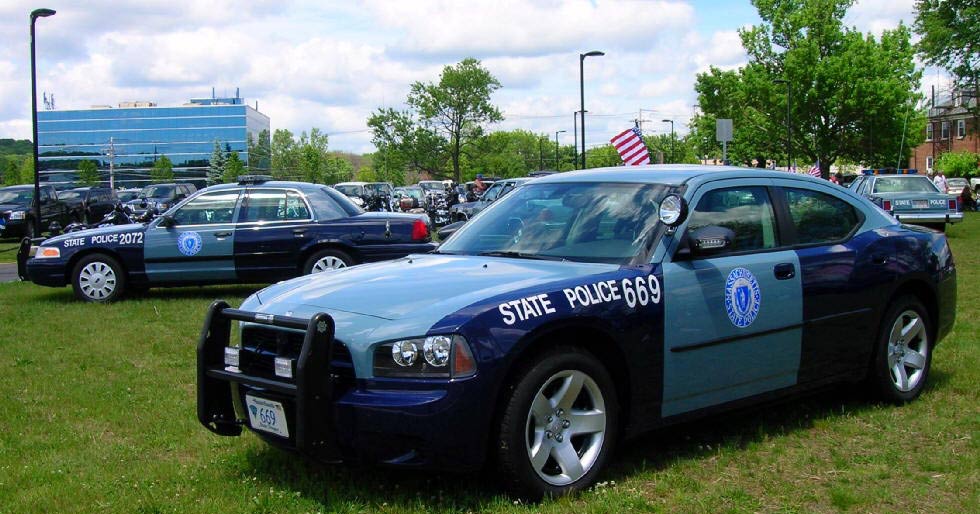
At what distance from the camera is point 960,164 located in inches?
2699

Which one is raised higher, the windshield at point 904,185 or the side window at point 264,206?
the windshield at point 904,185

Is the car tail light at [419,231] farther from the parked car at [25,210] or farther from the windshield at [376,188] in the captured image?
the windshield at [376,188]

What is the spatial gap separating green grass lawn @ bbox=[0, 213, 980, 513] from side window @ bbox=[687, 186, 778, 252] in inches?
42.2

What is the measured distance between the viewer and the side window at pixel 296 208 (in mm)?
12602

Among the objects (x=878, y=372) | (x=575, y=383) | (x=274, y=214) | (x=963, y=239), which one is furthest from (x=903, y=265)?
(x=963, y=239)

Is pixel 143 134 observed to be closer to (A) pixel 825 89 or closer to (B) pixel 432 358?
(A) pixel 825 89

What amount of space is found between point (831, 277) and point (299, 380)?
10.4 ft

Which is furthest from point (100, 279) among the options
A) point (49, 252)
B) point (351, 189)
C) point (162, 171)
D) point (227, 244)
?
point (162, 171)

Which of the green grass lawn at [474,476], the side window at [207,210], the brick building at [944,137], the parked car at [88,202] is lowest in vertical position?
the green grass lawn at [474,476]

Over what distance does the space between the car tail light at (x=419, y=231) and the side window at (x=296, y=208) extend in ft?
4.46

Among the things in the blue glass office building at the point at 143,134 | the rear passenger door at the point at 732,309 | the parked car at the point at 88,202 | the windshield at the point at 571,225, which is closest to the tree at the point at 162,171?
the blue glass office building at the point at 143,134

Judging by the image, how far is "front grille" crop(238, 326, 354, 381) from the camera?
422 centimetres

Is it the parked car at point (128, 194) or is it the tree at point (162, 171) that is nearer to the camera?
the parked car at point (128, 194)

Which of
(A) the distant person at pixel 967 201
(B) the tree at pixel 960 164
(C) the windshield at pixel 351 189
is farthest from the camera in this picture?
(B) the tree at pixel 960 164
